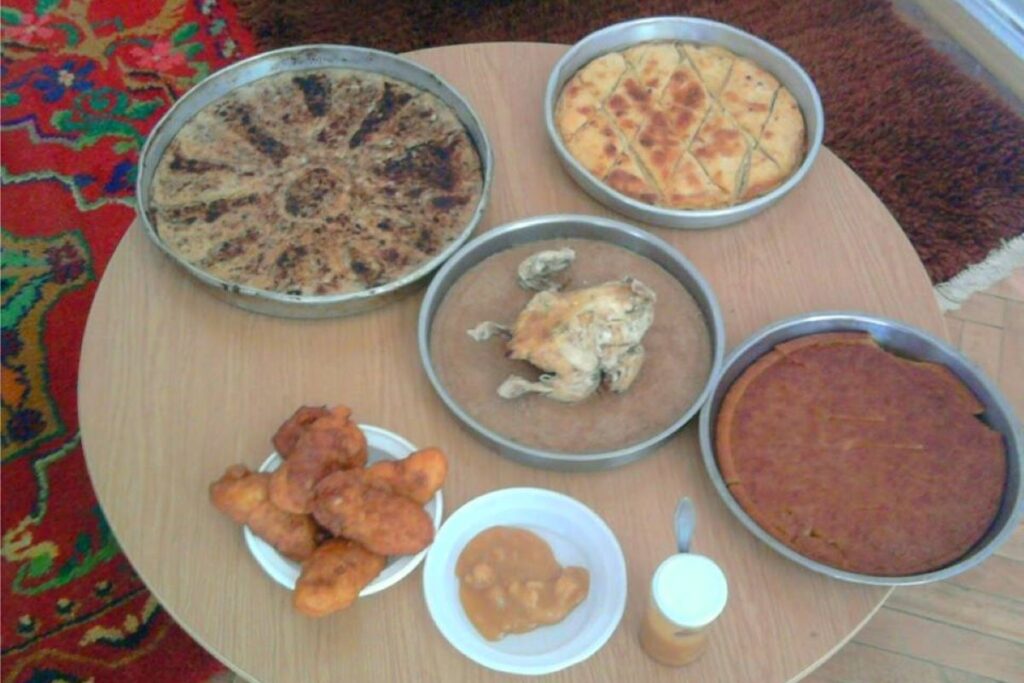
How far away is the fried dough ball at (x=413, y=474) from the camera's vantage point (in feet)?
3.20

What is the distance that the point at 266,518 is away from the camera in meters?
0.97

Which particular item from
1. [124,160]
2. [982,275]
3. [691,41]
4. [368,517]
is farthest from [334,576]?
[982,275]

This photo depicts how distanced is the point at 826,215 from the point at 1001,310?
82 cm

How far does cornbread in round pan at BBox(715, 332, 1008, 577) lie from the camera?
1.02m

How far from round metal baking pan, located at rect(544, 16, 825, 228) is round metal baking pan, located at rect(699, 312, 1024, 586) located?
8.0 inches

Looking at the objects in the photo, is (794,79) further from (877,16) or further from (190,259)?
(877,16)

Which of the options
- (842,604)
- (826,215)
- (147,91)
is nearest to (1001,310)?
(826,215)

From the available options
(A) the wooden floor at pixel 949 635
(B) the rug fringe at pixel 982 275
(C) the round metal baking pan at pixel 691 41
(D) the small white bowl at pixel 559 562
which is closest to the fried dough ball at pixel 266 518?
(D) the small white bowl at pixel 559 562

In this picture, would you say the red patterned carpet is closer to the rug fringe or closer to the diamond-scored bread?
the rug fringe

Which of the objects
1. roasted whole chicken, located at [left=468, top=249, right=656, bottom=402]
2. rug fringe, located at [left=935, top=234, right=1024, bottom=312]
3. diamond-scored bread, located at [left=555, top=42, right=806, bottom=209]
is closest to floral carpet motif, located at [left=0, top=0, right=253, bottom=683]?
roasted whole chicken, located at [left=468, top=249, right=656, bottom=402]

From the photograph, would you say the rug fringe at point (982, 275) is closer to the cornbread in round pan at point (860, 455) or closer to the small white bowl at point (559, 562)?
the cornbread in round pan at point (860, 455)

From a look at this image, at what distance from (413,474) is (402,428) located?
152mm

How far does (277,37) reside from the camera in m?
2.21

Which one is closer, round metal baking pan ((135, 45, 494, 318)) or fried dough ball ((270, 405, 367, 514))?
fried dough ball ((270, 405, 367, 514))
